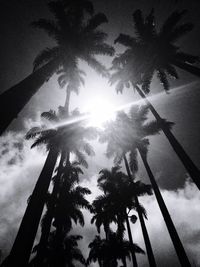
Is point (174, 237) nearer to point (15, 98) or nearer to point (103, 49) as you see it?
point (15, 98)

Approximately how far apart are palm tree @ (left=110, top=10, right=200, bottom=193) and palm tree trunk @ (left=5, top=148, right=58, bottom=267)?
978 cm

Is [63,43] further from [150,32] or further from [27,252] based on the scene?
[27,252]

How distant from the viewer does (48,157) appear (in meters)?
12.3

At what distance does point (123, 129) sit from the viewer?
22.5 meters

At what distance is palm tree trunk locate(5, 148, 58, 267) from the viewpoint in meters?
6.54

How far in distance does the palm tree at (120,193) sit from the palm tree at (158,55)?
32.8ft

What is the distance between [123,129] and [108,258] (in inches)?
821

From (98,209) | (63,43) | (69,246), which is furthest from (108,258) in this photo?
(63,43)

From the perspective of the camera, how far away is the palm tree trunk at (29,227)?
654 cm

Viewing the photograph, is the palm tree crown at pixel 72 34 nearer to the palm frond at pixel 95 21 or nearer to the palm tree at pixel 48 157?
the palm frond at pixel 95 21

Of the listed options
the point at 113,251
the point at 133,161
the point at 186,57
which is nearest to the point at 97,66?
the point at 186,57

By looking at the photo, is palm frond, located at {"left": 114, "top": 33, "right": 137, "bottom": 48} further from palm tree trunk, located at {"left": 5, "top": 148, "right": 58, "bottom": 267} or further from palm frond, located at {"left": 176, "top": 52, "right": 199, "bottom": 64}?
palm tree trunk, located at {"left": 5, "top": 148, "right": 58, "bottom": 267}

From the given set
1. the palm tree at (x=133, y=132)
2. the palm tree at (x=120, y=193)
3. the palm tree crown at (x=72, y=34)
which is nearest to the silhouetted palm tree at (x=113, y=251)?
the palm tree at (x=120, y=193)

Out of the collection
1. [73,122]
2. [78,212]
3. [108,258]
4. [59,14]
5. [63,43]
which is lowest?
[108,258]
